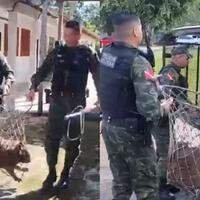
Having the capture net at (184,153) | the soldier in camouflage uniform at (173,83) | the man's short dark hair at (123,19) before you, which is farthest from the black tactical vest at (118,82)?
the soldier in camouflage uniform at (173,83)

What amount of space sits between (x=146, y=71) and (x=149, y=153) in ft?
2.06

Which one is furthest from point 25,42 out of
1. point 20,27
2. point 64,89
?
point 64,89

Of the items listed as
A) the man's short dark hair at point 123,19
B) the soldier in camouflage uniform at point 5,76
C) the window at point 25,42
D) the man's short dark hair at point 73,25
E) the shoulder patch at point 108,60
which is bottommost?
the soldier in camouflage uniform at point 5,76

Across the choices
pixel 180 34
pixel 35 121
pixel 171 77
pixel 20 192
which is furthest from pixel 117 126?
pixel 35 121

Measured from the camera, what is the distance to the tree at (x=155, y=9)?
9934mm

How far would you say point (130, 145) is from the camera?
13.1ft

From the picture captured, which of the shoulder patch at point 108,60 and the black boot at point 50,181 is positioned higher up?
the shoulder patch at point 108,60

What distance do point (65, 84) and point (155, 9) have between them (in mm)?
5677

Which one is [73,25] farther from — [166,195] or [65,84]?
[166,195]

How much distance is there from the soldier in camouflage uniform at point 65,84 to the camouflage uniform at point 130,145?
1.66m

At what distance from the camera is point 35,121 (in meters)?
10.9

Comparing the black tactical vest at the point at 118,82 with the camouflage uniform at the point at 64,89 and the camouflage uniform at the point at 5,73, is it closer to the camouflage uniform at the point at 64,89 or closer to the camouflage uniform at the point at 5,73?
the camouflage uniform at the point at 64,89

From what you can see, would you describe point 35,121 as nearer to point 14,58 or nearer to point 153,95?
point 14,58

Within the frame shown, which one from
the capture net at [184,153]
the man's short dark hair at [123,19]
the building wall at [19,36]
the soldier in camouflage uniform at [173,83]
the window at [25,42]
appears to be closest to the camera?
the man's short dark hair at [123,19]
